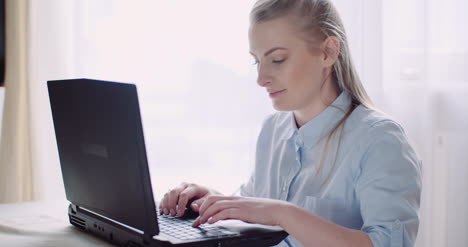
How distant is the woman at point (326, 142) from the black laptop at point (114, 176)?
0.31 feet

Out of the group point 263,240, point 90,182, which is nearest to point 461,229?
point 263,240

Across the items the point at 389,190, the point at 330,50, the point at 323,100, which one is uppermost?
the point at 330,50

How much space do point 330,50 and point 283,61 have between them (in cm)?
11

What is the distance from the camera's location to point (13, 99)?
2148 millimetres

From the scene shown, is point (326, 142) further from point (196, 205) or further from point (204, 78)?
point (204, 78)

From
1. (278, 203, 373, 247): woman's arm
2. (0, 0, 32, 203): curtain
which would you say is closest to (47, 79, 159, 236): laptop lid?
(278, 203, 373, 247): woman's arm

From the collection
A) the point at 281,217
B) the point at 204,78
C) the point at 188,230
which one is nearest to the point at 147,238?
the point at 188,230

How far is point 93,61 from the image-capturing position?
2.24 m

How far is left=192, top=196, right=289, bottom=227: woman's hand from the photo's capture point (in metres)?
1.00

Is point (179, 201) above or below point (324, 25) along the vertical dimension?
below

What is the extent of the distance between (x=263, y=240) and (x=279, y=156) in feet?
1.50

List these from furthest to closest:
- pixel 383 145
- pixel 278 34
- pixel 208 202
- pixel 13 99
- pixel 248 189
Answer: pixel 13 99 < pixel 248 189 < pixel 278 34 < pixel 383 145 < pixel 208 202

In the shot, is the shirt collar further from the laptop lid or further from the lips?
the laptop lid

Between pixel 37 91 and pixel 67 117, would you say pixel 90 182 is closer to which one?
pixel 67 117
